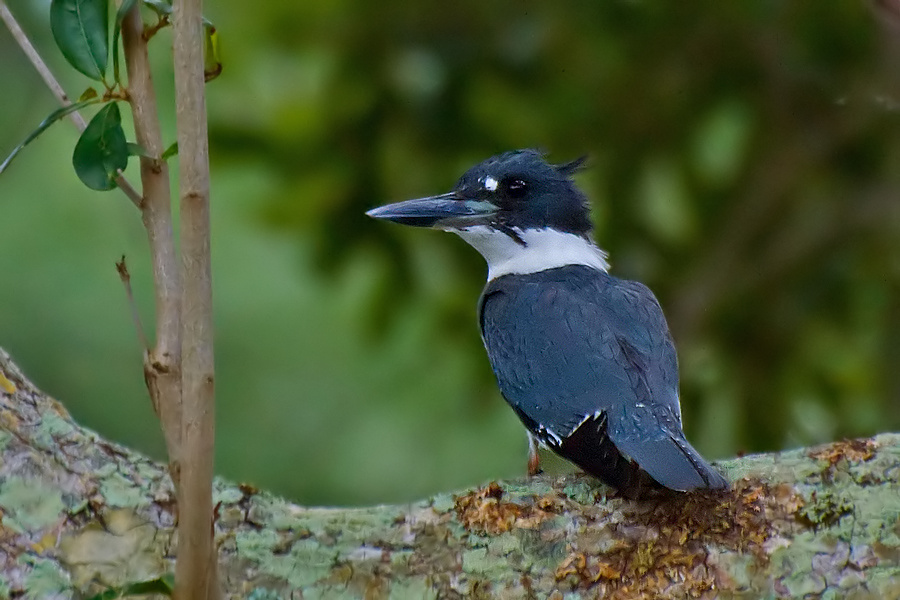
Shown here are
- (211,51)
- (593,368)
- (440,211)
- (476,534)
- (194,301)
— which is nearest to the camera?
(194,301)

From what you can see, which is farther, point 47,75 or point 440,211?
point 440,211

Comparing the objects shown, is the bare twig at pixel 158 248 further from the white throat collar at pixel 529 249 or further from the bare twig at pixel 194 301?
the white throat collar at pixel 529 249

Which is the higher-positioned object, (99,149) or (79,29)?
(79,29)

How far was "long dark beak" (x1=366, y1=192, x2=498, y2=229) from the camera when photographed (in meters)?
3.35

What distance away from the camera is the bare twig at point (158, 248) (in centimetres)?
162

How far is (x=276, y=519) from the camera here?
228 centimetres

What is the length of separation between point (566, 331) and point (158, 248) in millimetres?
1474

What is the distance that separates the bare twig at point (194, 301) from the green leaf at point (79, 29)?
404mm

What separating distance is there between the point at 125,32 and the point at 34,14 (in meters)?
2.67

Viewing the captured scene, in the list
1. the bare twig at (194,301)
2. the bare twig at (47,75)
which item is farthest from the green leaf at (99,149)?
the bare twig at (194,301)

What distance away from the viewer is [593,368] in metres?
2.78

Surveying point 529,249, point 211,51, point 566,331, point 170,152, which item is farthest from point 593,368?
point 170,152

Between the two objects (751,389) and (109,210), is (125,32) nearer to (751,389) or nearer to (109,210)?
(751,389)

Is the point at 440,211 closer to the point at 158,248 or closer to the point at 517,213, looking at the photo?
the point at 517,213
